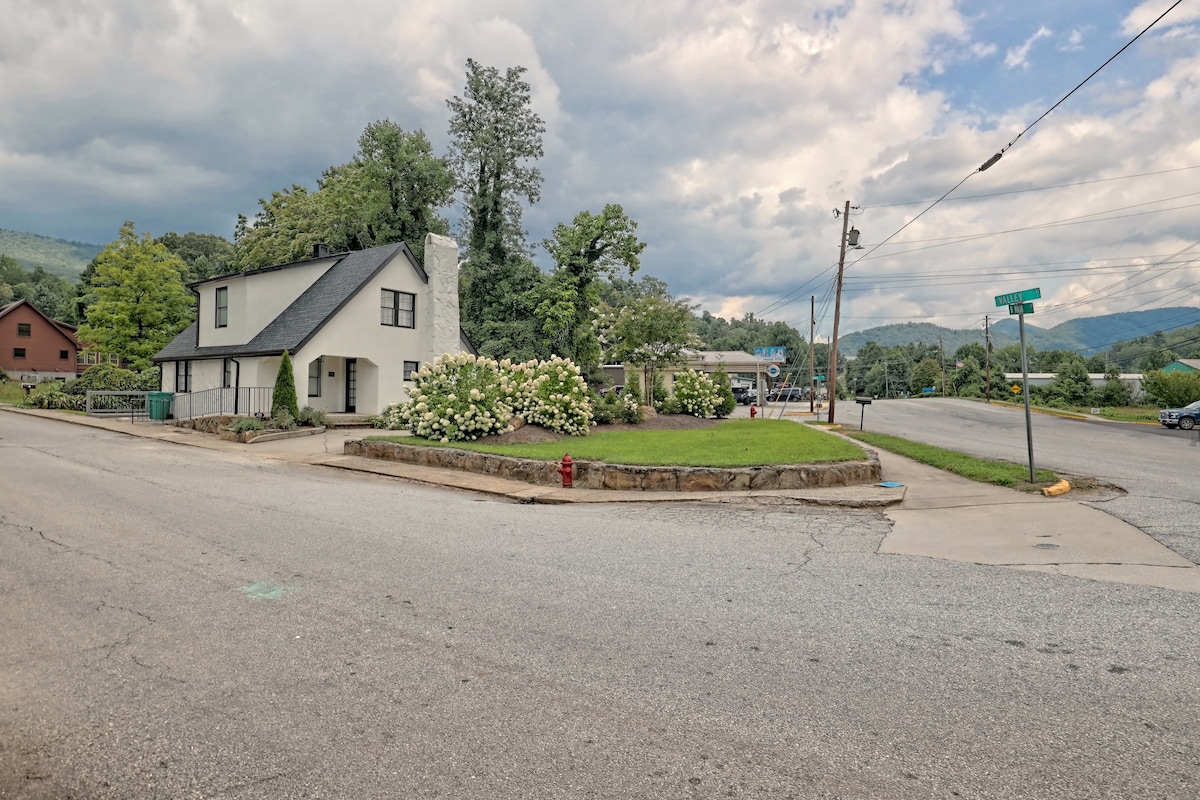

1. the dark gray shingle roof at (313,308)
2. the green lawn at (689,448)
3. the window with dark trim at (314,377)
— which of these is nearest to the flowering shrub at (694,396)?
the green lawn at (689,448)

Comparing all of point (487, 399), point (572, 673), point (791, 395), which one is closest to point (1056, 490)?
point (572, 673)

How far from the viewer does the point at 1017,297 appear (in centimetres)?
1175

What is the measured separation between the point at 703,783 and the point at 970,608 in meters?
3.53

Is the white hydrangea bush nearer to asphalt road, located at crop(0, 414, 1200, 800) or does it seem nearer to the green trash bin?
asphalt road, located at crop(0, 414, 1200, 800)

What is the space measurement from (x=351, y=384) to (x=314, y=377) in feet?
4.82

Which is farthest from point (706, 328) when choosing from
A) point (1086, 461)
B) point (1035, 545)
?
Answer: point (1035, 545)

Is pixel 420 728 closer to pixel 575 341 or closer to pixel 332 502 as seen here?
pixel 332 502

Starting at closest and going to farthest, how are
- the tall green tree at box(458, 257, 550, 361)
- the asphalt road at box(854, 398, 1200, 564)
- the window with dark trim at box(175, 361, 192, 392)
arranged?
the asphalt road at box(854, 398, 1200, 564)
the window with dark trim at box(175, 361, 192, 392)
the tall green tree at box(458, 257, 550, 361)

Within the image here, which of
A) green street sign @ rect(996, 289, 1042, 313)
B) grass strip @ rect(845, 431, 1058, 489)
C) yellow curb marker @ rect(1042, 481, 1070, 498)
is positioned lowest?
yellow curb marker @ rect(1042, 481, 1070, 498)

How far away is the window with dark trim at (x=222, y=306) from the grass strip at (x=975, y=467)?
2646 cm

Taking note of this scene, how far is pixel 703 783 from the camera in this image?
305 cm

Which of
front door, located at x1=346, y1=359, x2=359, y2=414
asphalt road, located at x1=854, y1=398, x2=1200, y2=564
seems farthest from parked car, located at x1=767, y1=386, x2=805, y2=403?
front door, located at x1=346, y1=359, x2=359, y2=414

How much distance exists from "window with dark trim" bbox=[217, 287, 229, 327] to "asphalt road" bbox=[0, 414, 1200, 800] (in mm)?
23986

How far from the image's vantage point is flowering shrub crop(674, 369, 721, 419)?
→ 2670 centimetres
